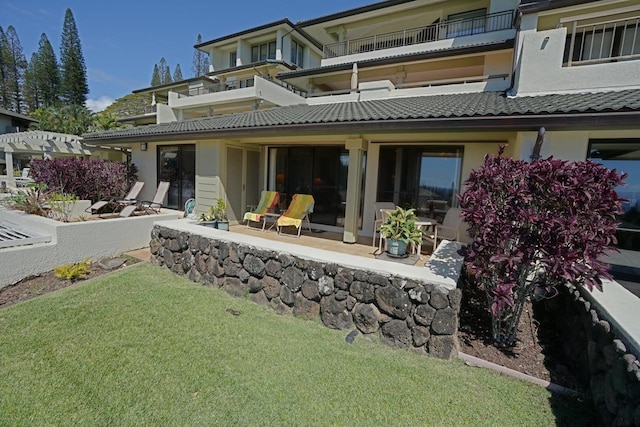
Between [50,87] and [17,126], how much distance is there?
13.8m

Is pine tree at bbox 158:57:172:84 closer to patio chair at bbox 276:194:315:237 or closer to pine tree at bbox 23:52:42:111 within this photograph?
pine tree at bbox 23:52:42:111

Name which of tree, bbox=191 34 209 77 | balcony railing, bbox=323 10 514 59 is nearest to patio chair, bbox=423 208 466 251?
balcony railing, bbox=323 10 514 59

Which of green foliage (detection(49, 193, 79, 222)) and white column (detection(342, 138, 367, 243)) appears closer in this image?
green foliage (detection(49, 193, 79, 222))

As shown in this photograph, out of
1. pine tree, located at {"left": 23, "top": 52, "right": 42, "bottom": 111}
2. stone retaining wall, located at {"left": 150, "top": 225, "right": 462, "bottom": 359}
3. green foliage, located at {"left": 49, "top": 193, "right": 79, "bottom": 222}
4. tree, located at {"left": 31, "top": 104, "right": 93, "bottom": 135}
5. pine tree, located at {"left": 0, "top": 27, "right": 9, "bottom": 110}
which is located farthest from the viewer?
pine tree, located at {"left": 23, "top": 52, "right": 42, "bottom": 111}

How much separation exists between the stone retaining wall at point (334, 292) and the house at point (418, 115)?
10.3 feet

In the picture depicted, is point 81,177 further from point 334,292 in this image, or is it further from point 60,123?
point 60,123

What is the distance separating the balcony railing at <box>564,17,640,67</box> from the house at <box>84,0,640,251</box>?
0.03 metres

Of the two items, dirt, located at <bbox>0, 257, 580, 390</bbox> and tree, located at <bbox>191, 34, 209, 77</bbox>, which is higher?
tree, located at <bbox>191, 34, 209, 77</bbox>

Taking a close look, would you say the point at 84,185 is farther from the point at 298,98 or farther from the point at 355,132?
the point at 298,98

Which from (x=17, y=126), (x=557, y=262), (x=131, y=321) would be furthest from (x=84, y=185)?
(x=17, y=126)

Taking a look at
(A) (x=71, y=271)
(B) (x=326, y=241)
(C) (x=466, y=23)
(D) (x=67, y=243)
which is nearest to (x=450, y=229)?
(B) (x=326, y=241)

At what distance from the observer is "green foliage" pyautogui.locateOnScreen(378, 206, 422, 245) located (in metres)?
5.61

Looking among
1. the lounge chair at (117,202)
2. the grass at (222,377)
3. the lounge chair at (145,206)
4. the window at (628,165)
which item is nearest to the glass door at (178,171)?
the lounge chair at (145,206)

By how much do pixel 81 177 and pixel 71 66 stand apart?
5361 centimetres
